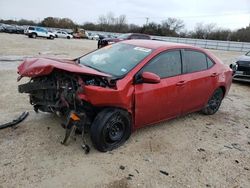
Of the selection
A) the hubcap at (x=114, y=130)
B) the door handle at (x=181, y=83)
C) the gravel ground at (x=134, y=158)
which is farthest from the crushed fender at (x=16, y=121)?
the door handle at (x=181, y=83)

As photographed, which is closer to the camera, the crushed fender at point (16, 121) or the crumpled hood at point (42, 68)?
the crumpled hood at point (42, 68)

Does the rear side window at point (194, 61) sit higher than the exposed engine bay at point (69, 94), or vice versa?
the rear side window at point (194, 61)

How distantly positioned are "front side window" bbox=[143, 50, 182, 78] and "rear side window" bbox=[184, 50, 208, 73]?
200 millimetres

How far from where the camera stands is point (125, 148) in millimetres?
3824

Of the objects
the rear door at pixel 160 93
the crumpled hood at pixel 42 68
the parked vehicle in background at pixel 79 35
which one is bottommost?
the parked vehicle in background at pixel 79 35

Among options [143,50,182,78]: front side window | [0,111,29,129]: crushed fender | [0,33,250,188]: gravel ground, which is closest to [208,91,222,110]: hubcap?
[0,33,250,188]: gravel ground

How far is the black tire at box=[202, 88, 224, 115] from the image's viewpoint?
5448mm

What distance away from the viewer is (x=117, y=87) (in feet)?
11.8

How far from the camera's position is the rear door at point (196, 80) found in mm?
4561

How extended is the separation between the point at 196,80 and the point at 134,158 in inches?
77.9

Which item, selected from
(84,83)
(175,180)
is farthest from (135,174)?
(84,83)

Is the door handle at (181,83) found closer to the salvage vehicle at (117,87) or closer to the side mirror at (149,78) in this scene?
the salvage vehicle at (117,87)

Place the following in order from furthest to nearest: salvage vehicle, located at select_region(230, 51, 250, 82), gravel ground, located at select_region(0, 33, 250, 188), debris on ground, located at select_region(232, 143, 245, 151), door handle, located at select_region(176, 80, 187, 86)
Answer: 1. salvage vehicle, located at select_region(230, 51, 250, 82)
2. door handle, located at select_region(176, 80, 187, 86)
3. debris on ground, located at select_region(232, 143, 245, 151)
4. gravel ground, located at select_region(0, 33, 250, 188)

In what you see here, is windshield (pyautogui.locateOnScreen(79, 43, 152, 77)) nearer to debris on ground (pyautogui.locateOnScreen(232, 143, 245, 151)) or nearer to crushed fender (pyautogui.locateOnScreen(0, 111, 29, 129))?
crushed fender (pyautogui.locateOnScreen(0, 111, 29, 129))
